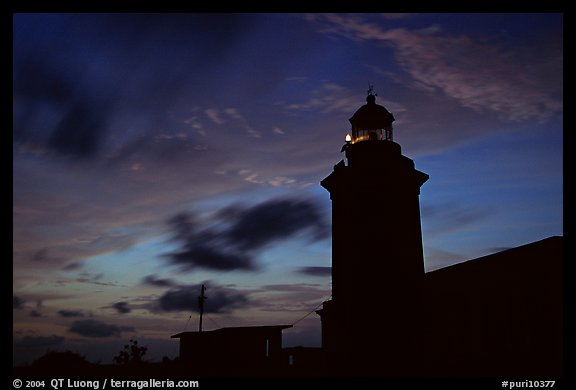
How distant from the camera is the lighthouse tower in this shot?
2061 centimetres

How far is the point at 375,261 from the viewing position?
69.7 ft

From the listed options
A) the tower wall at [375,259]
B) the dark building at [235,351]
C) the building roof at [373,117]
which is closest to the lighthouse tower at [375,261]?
the tower wall at [375,259]

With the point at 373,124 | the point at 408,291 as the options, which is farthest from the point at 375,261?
the point at 373,124

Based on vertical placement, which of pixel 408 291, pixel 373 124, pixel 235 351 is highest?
pixel 373 124

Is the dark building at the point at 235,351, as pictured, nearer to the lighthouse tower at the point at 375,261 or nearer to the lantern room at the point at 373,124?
the lighthouse tower at the point at 375,261

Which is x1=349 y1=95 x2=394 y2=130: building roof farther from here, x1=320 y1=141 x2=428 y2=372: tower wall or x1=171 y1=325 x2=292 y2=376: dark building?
x1=171 y1=325 x2=292 y2=376: dark building

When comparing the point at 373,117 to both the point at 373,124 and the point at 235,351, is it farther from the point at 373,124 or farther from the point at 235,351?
the point at 235,351

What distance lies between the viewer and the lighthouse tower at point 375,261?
67.6 feet

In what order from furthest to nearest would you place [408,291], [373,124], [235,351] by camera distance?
Answer: 1. [235,351]
2. [373,124]
3. [408,291]

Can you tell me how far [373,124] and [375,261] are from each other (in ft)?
23.6

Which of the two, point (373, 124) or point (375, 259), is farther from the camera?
point (373, 124)

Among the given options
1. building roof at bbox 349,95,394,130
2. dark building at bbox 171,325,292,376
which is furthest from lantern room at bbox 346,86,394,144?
dark building at bbox 171,325,292,376
